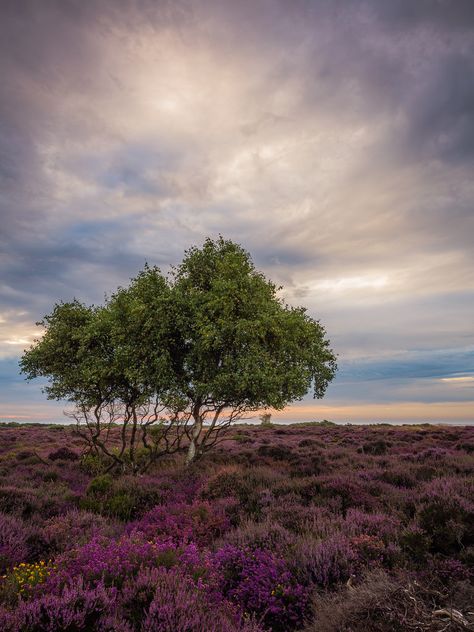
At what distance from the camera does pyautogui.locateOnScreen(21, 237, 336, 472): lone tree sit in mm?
15008

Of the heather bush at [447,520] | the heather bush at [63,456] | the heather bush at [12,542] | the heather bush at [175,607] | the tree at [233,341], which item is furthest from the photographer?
the heather bush at [63,456]

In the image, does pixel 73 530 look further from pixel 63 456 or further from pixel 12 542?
pixel 63 456

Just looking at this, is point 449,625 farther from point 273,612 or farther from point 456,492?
A: point 456,492

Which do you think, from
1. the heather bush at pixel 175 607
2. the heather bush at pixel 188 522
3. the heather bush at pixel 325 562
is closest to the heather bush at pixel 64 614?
the heather bush at pixel 175 607

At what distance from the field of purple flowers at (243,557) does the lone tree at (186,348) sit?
382 cm

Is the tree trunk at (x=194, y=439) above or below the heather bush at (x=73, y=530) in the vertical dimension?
above

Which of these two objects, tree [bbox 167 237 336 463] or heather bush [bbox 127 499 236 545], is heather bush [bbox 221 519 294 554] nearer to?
heather bush [bbox 127 499 236 545]

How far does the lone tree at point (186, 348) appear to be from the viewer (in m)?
15.0

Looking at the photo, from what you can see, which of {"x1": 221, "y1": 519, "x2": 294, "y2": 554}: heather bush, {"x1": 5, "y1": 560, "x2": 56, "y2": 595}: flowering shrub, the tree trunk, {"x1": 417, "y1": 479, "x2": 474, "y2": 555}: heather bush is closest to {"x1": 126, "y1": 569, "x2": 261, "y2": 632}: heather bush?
{"x1": 5, "y1": 560, "x2": 56, "y2": 595}: flowering shrub

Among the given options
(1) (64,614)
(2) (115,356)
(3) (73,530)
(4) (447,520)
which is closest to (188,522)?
(3) (73,530)

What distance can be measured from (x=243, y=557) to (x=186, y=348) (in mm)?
10775

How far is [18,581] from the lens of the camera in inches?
203

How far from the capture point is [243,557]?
21.1ft

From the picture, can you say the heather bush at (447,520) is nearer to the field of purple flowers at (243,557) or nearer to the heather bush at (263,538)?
the field of purple flowers at (243,557)
